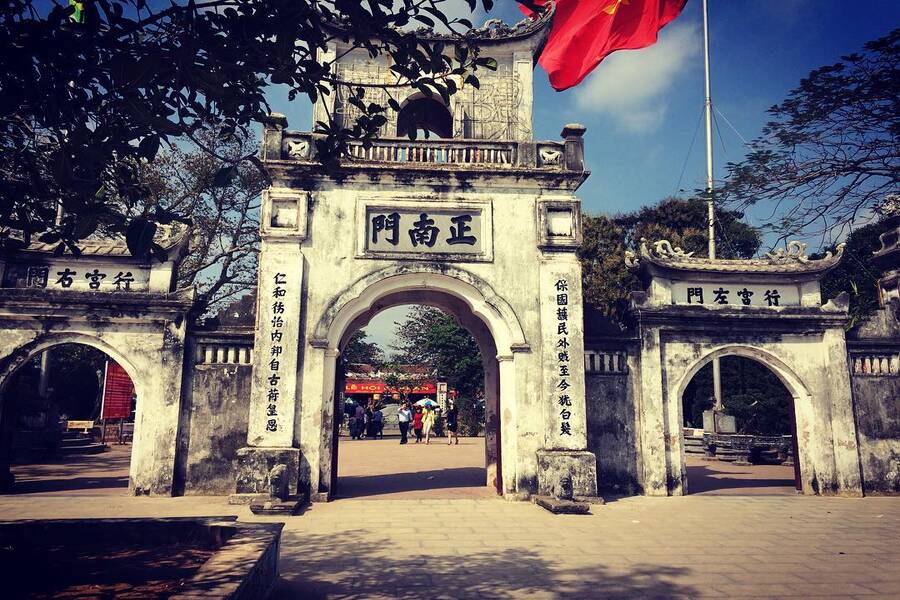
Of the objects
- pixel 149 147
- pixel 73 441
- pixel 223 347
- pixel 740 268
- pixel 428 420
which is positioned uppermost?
pixel 740 268

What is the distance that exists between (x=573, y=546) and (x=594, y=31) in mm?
5561

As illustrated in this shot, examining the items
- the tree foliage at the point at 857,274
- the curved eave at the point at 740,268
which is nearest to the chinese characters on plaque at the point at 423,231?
the curved eave at the point at 740,268

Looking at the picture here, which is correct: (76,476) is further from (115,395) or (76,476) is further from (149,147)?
(149,147)

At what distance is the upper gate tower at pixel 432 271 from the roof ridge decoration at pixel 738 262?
164 centimetres

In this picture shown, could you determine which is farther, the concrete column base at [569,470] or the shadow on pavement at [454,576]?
the concrete column base at [569,470]

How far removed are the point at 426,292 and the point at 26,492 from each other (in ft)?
23.9

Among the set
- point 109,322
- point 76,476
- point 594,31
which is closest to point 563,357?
point 594,31

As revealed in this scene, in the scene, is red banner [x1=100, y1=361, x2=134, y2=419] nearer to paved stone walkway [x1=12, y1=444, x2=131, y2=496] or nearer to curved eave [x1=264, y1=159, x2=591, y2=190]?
paved stone walkway [x1=12, y1=444, x2=131, y2=496]

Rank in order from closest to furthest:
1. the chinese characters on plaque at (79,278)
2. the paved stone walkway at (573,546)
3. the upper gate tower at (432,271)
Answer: the paved stone walkway at (573,546) < the upper gate tower at (432,271) < the chinese characters on plaque at (79,278)

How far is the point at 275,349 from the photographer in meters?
8.99

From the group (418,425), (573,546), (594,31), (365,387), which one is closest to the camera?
(573,546)

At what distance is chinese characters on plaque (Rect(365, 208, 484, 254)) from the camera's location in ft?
31.3

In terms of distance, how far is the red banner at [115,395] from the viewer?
1970 cm

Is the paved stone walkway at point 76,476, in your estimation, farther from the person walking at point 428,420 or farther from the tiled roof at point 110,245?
the person walking at point 428,420
